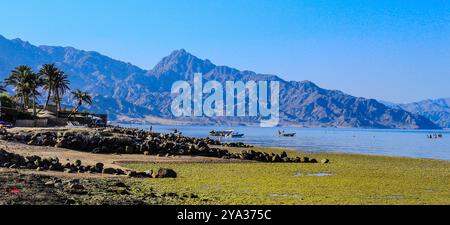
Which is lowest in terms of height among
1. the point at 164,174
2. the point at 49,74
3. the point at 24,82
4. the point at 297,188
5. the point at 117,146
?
the point at 297,188

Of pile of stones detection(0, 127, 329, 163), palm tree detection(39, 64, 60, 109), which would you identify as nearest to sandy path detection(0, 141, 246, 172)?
pile of stones detection(0, 127, 329, 163)

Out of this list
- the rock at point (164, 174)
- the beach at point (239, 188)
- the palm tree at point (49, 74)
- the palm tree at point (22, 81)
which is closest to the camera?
the beach at point (239, 188)

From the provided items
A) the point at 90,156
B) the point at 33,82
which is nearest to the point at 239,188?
the point at 90,156

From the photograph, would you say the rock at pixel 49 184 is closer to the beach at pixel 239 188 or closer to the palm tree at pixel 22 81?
the beach at pixel 239 188

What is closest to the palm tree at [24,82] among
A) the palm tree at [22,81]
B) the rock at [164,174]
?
the palm tree at [22,81]

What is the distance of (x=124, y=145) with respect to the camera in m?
59.7

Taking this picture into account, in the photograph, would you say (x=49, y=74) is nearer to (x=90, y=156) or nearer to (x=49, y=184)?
(x=90, y=156)

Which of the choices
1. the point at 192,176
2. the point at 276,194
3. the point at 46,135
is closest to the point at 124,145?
the point at 46,135

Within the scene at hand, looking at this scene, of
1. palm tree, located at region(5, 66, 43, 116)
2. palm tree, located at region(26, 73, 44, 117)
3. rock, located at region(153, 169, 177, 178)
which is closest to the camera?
rock, located at region(153, 169, 177, 178)

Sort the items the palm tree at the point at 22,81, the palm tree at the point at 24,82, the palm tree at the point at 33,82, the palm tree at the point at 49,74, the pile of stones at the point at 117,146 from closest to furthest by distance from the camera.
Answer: the pile of stones at the point at 117,146 < the palm tree at the point at 22,81 < the palm tree at the point at 24,82 < the palm tree at the point at 33,82 < the palm tree at the point at 49,74

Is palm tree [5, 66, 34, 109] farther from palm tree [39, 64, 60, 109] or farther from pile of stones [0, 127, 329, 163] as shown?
pile of stones [0, 127, 329, 163]

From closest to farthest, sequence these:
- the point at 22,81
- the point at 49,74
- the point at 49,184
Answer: the point at 49,184, the point at 22,81, the point at 49,74

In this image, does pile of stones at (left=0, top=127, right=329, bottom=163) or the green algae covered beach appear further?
pile of stones at (left=0, top=127, right=329, bottom=163)
